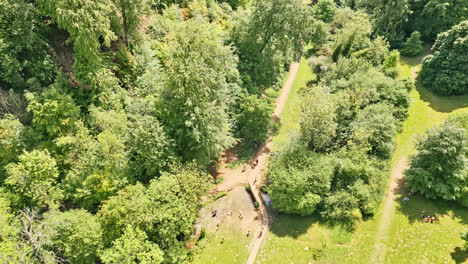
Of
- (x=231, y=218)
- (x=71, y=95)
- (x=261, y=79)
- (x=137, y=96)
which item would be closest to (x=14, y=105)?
(x=71, y=95)

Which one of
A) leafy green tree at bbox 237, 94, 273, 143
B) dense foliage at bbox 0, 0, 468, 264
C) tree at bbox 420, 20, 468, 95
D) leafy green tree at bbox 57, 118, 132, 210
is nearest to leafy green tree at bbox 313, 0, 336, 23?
tree at bbox 420, 20, 468, 95

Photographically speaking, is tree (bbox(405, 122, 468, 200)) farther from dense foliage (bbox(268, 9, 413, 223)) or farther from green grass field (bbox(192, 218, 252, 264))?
green grass field (bbox(192, 218, 252, 264))

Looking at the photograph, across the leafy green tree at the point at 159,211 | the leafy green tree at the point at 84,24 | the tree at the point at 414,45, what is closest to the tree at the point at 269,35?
the leafy green tree at the point at 84,24

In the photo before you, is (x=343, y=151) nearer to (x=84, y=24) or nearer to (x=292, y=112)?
(x=292, y=112)

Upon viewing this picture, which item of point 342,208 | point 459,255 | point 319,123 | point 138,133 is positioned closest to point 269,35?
point 319,123

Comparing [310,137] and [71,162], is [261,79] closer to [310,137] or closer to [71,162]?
[310,137]
